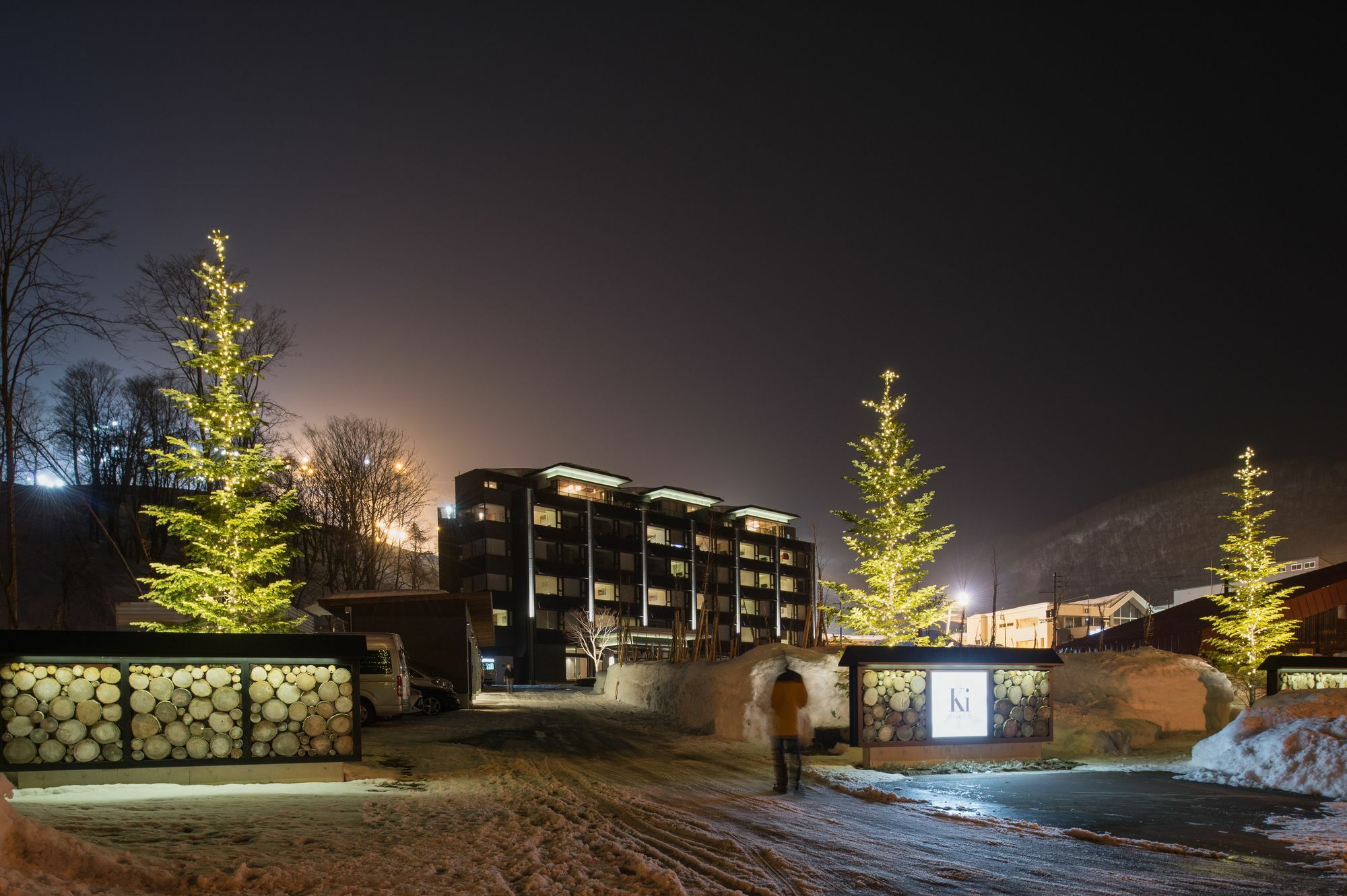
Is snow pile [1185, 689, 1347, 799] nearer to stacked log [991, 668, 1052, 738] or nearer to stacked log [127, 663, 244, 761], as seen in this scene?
stacked log [991, 668, 1052, 738]

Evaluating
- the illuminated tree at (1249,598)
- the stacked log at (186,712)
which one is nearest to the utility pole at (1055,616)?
the illuminated tree at (1249,598)

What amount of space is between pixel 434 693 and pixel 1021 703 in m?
18.3

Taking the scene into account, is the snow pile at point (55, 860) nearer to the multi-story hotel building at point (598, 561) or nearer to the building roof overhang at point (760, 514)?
the multi-story hotel building at point (598, 561)

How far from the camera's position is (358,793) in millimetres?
10555

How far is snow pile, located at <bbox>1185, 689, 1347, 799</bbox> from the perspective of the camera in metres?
11.1

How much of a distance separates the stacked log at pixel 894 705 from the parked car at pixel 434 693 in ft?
54.3

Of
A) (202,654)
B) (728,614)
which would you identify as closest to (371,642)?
(202,654)

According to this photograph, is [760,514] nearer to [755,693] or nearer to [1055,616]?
[1055,616]

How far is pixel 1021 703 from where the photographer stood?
48.6 ft

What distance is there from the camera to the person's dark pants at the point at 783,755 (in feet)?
37.0

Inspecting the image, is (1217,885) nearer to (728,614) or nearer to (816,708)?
(816,708)

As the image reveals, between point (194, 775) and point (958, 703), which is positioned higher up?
point (958, 703)

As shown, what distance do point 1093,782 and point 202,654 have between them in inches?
495

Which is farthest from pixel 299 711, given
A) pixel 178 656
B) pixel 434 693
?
pixel 434 693
